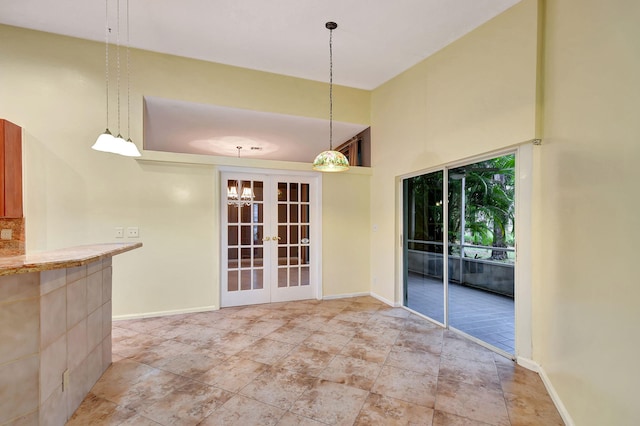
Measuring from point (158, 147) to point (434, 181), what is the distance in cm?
547

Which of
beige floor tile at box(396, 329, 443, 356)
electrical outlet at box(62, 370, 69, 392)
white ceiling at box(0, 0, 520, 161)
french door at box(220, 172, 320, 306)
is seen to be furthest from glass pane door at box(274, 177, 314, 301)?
electrical outlet at box(62, 370, 69, 392)

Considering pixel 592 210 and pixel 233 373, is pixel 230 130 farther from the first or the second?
pixel 592 210

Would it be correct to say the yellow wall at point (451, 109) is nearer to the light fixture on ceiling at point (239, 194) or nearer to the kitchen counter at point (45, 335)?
the light fixture on ceiling at point (239, 194)

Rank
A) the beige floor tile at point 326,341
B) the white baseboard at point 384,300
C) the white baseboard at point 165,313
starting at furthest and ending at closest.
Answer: the white baseboard at point 384,300, the white baseboard at point 165,313, the beige floor tile at point 326,341

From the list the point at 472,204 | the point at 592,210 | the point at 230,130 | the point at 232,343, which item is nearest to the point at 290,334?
the point at 232,343

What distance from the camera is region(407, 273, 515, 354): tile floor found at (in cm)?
341

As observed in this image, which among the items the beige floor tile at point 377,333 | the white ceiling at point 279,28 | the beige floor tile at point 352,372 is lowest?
the beige floor tile at point 377,333

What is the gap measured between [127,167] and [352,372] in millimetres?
3636

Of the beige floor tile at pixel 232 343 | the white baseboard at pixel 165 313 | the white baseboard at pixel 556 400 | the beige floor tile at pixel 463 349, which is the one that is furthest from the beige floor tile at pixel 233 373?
the white baseboard at pixel 556 400

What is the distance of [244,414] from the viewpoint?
205 cm

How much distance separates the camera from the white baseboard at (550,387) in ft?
6.42

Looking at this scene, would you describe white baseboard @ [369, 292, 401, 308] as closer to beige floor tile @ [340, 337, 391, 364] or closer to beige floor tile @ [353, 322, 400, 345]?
beige floor tile @ [353, 322, 400, 345]

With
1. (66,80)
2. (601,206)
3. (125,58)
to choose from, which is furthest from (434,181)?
(66,80)

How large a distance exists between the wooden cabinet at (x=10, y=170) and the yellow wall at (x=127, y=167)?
106 millimetres
